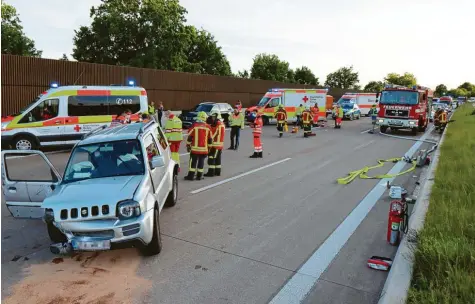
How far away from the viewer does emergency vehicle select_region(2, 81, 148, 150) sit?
13.8 metres

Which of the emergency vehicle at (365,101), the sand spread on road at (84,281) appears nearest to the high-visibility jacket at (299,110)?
the emergency vehicle at (365,101)

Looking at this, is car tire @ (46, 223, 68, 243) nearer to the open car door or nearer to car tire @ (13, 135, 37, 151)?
the open car door

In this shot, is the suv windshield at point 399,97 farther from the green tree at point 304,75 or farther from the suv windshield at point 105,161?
the green tree at point 304,75

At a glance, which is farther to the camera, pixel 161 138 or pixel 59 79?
pixel 59 79

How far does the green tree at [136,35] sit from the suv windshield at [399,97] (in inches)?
1175

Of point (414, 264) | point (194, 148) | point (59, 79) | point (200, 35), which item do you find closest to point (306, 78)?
point (200, 35)

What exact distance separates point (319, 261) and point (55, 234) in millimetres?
3378

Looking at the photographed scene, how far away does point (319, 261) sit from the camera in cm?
531

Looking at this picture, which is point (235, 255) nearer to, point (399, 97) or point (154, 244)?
point (154, 244)

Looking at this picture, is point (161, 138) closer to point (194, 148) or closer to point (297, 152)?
Answer: point (194, 148)

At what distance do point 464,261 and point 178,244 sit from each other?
11.7ft

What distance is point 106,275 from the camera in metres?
4.86

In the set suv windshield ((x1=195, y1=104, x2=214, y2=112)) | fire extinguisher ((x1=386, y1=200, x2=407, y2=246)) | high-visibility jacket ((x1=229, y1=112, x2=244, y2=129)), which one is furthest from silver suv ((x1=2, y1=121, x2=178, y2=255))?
suv windshield ((x1=195, y1=104, x2=214, y2=112))

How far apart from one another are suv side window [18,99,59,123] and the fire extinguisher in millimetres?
12163
